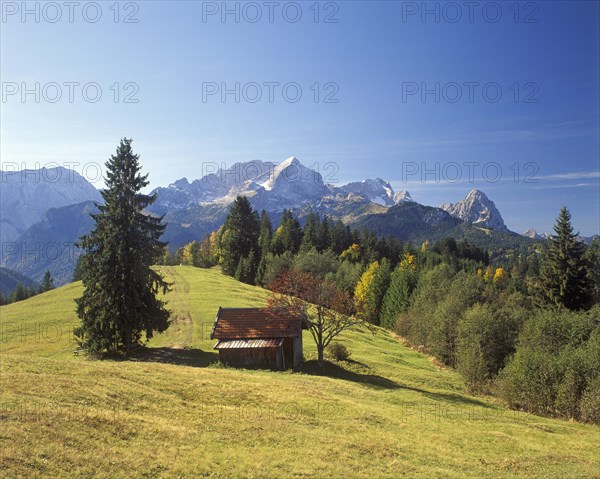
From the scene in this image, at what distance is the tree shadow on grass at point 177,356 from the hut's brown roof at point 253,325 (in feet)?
8.09

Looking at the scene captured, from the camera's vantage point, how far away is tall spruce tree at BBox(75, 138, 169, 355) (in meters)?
40.8

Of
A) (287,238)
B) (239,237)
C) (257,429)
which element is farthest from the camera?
(287,238)

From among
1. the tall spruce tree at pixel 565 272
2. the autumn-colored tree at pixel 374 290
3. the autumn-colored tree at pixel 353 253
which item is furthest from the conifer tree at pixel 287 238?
the tall spruce tree at pixel 565 272

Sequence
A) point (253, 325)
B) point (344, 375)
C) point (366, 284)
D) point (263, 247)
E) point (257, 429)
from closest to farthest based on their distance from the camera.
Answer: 1. point (257, 429)
2. point (344, 375)
3. point (253, 325)
4. point (366, 284)
5. point (263, 247)

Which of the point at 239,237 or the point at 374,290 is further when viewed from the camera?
the point at 239,237

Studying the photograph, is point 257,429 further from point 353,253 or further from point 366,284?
point 353,253

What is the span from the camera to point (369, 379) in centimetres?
3838

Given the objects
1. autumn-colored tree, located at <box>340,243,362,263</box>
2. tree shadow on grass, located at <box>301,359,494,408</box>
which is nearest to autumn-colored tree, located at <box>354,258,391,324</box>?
autumn-colored tree, located at <box>340,243,362,263</box>

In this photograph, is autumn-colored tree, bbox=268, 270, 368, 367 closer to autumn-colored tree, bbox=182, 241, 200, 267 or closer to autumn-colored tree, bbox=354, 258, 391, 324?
autumn-colored tree, bbox=354, 258, 391, 324

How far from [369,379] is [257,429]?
66.6 feet

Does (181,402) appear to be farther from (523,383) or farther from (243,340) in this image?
(523,383)

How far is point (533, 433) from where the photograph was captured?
87.1 feet

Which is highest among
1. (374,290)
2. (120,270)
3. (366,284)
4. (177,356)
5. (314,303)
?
(120,270)

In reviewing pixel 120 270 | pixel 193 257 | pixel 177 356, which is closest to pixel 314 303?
pixel 177 356
